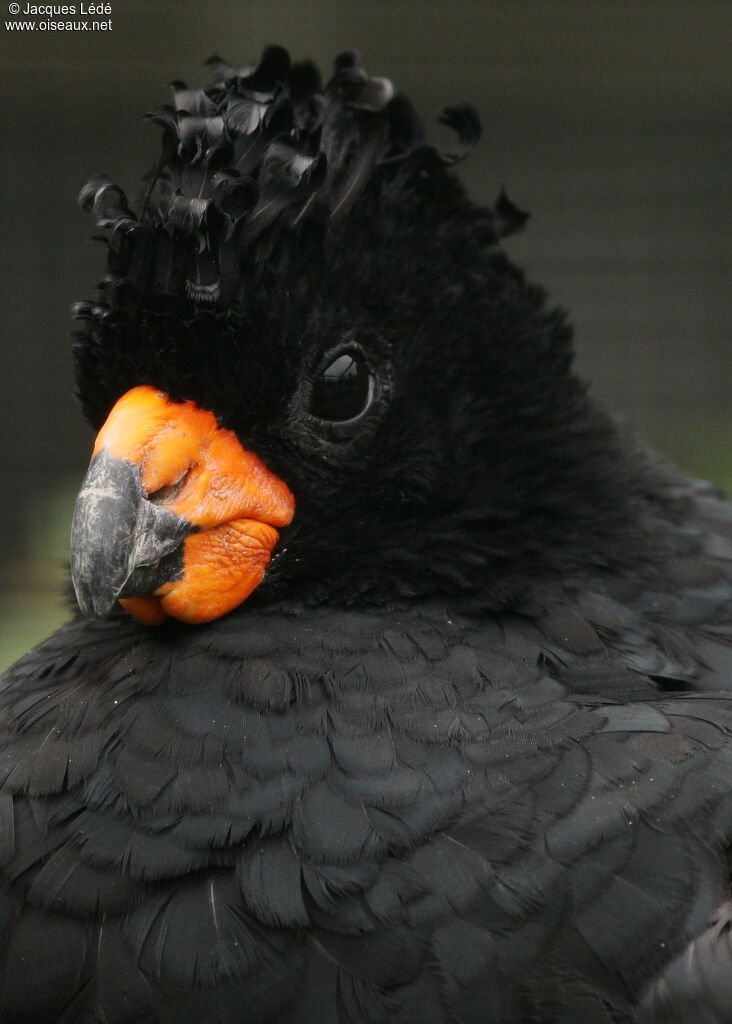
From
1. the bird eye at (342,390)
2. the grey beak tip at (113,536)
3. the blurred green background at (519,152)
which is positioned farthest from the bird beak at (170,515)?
the blurred green background at (519,152)

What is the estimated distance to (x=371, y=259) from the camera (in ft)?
→ 7.21

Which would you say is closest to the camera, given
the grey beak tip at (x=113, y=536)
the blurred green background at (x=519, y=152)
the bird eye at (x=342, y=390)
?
the grey beak tip at (x=113, y=536)

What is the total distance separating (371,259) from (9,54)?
5001 millimetres

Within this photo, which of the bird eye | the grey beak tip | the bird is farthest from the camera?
the bird eye

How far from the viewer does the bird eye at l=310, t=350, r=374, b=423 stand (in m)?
2.16

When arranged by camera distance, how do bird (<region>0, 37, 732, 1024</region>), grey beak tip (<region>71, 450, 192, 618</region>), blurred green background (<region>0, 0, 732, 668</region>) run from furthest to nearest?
1. blurred green background (<region>0, 0, 732, 668</region>)
2. grey beak tip (<region>71, 450, 192, 618</region>)
3. bird (<region>0, 37, 732, 1024</region>)

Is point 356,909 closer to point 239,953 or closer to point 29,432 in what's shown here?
point 239,953

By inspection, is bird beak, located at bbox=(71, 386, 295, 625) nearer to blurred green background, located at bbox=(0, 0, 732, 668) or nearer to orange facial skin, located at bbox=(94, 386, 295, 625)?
orange facial skin, located at bbox=(94, 386, 295, 625)

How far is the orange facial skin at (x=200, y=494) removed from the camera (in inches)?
80.3

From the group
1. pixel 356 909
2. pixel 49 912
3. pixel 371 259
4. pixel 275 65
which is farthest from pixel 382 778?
pixel 275 65

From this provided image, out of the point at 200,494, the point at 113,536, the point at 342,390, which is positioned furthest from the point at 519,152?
the point at 113,536

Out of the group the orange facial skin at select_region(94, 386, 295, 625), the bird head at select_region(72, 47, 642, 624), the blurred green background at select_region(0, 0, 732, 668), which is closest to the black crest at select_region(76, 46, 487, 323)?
the bird head at select_region(72, 47, 642, 624)

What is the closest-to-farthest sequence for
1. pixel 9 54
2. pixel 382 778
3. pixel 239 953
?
pixel 239 953 < pixel 382 778 < pixel 9 54

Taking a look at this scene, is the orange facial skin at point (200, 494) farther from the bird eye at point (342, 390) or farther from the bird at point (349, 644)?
the bird eye at point (342, 390)
